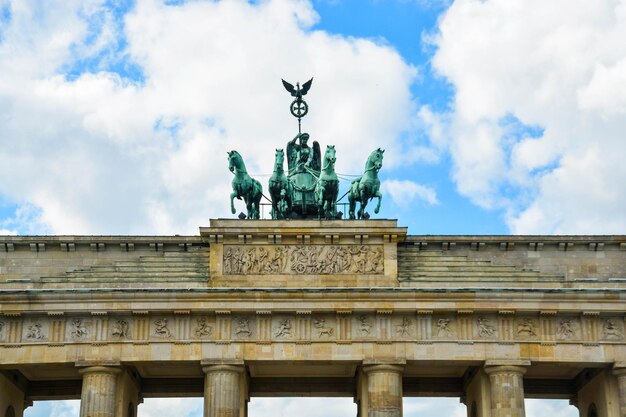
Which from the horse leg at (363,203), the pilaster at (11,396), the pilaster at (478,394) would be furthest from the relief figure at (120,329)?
the pilaster at (478,394)

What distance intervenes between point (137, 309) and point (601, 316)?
641 inches

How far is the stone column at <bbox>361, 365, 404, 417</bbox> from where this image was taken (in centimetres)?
3788

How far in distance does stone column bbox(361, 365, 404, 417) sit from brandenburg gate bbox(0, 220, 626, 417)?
49 mm

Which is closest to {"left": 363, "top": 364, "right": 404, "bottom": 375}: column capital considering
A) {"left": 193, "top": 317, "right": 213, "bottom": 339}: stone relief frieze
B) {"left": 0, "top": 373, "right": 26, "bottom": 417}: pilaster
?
{"left": 193, "top": 317, "right": 213, "bottom": 339}: stone relief frieze

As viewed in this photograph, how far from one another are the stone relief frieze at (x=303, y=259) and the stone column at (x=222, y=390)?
139 inches

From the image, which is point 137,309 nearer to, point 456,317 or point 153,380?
point 153,380

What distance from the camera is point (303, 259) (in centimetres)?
3978

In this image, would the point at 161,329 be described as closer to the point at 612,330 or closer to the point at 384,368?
the point at 384,368

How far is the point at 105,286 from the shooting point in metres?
38.9

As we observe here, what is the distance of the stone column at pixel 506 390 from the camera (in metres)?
37.9

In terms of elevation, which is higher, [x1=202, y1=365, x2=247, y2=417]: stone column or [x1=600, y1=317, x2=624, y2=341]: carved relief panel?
[x1=600, y1=317, x2=624, y2=341]: carved relief panel

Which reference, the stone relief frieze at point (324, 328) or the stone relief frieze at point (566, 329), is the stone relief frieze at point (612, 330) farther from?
the stone relief frieze at point (566, 329)

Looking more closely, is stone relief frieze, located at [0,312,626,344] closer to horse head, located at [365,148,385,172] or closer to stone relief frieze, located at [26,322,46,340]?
stone relief frieze, located at [26,322,46,340]

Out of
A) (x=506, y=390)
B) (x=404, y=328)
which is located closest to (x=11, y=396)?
(x=404, y=328)
